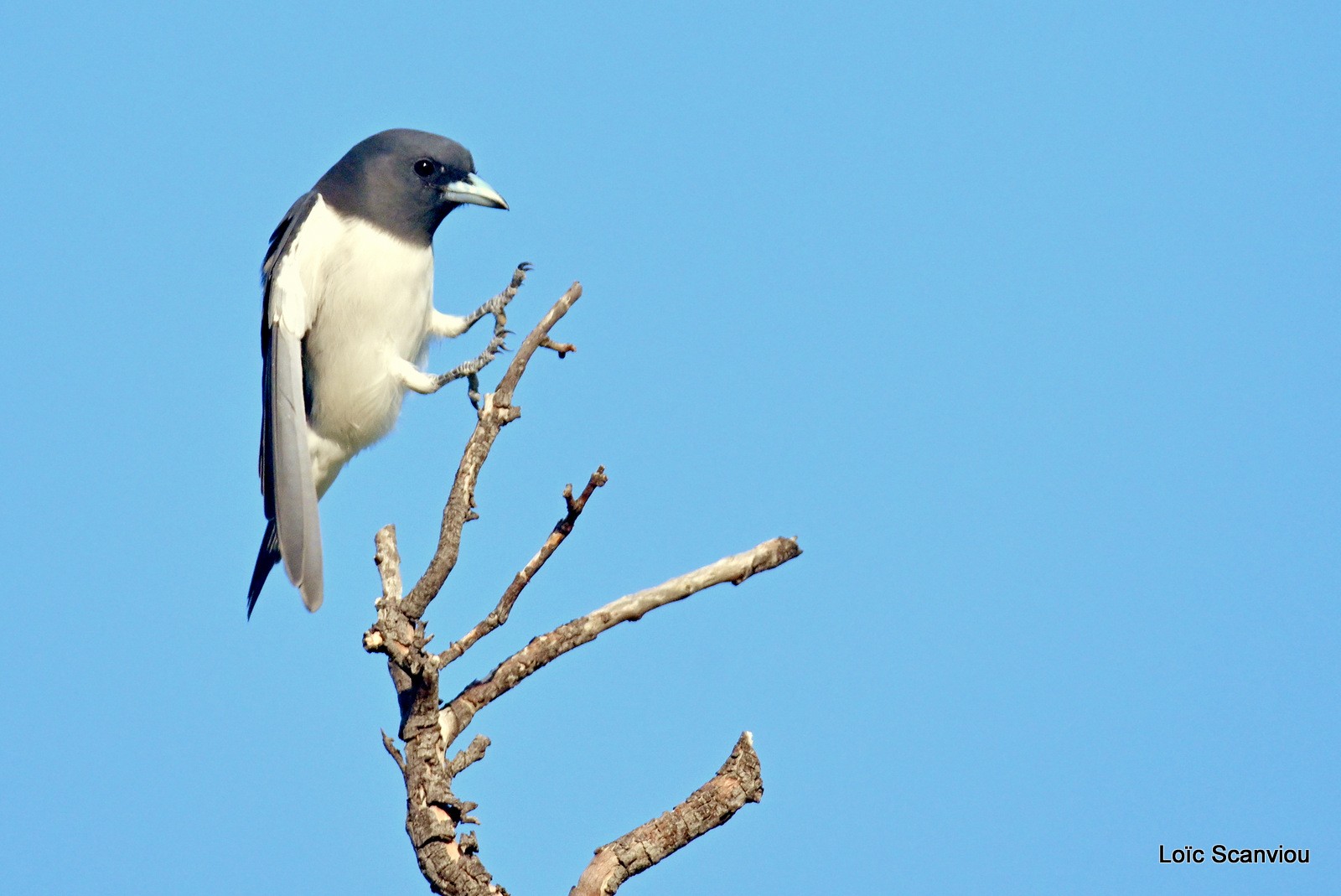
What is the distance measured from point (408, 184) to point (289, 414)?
1.44 m

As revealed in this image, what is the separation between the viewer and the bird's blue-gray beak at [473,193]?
22.7 ft

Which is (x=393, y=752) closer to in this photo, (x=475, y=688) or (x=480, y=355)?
(x=475, y=688)

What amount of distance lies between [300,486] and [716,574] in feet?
7.69

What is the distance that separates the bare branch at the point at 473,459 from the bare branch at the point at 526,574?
0.20 m

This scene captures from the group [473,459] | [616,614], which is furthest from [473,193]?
[616,614]

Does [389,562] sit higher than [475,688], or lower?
higher

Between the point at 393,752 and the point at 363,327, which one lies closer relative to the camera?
the point at 393,752

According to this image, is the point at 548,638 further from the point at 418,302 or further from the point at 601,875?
the point at 418,302

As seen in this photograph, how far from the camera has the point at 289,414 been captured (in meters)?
6.37

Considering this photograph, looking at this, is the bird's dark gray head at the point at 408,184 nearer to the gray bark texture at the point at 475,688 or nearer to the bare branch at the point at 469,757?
the gray bark texture at the point at 475,688

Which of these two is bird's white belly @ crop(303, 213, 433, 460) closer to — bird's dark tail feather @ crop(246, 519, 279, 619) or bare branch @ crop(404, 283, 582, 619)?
bird's dark tail feather @ crop(246, 519, 279, 619)

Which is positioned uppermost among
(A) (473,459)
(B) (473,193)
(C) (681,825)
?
(B) (473,193)

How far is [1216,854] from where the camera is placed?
575cm

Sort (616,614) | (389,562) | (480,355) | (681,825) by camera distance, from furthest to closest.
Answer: (480,355) → (389,562) → (616,614) → (681,825)
